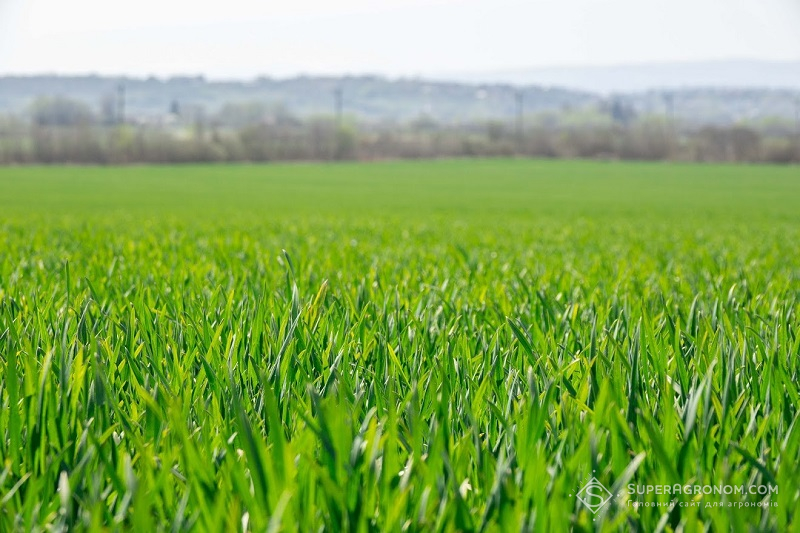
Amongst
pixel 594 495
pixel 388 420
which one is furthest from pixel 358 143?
pixel 594 495

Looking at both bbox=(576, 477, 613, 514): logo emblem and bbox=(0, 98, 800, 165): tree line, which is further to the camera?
bbox=(0, 98, 800, 165): tree line

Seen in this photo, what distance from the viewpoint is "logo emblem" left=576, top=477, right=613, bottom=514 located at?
1145 mm

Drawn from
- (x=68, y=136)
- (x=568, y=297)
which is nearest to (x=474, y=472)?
(x=568, y=297)

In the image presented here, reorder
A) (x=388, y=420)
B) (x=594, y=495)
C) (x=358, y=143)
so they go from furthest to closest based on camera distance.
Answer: (x=358, y=143) < (x=388, y=420) < (x=594, y=495)

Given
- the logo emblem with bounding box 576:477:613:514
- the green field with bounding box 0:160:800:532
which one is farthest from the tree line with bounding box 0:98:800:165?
the logo emblem with bounding box 576:477:613:514

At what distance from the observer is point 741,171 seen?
270ft

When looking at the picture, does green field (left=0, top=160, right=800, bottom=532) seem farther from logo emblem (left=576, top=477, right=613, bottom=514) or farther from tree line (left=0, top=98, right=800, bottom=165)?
tree line (left=0, top=98, right=800, bottom=165)

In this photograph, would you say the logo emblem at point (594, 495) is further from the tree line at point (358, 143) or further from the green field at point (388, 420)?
the tree line at point (358, 143)

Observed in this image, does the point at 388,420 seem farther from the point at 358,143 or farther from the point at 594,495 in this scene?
the point at 358,143

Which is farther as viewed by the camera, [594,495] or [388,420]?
[388,420]

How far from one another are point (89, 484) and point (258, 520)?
331 millimetres

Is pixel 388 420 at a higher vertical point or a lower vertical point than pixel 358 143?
lower

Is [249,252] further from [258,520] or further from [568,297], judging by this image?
[258,520]

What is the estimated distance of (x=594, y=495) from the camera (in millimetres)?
1157
